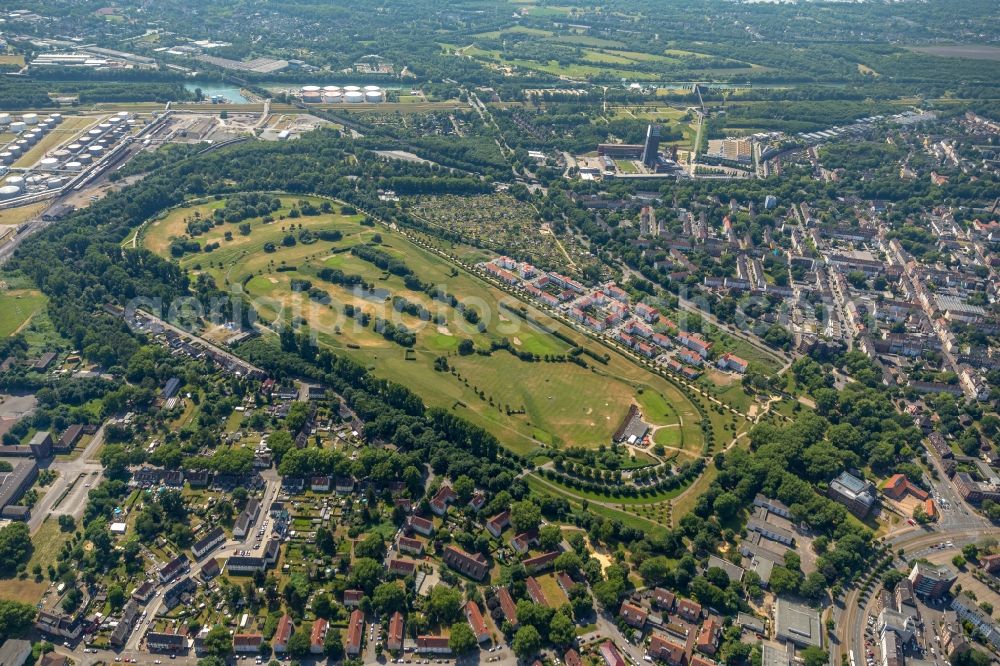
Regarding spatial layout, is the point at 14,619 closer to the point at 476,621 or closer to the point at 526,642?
the point at 476,621

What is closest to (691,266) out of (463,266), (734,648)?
(463,266)

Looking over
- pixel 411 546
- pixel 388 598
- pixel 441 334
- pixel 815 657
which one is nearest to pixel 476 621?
pixel 388 598

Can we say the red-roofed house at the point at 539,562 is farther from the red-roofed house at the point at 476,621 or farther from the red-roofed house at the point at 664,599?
the red-roofed house at the point at 664,599

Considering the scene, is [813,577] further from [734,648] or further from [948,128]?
[948,128]

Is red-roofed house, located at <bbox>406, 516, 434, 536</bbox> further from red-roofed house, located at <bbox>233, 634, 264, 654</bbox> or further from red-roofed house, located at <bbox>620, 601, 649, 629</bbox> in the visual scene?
red-roofed house, located at <bbox>620, 601, 649, 629</bbox>

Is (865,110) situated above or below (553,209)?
above

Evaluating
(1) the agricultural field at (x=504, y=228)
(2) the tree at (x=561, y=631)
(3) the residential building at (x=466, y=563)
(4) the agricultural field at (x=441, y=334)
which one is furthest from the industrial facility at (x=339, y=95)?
(2) the tree at (x=561, y=631)
